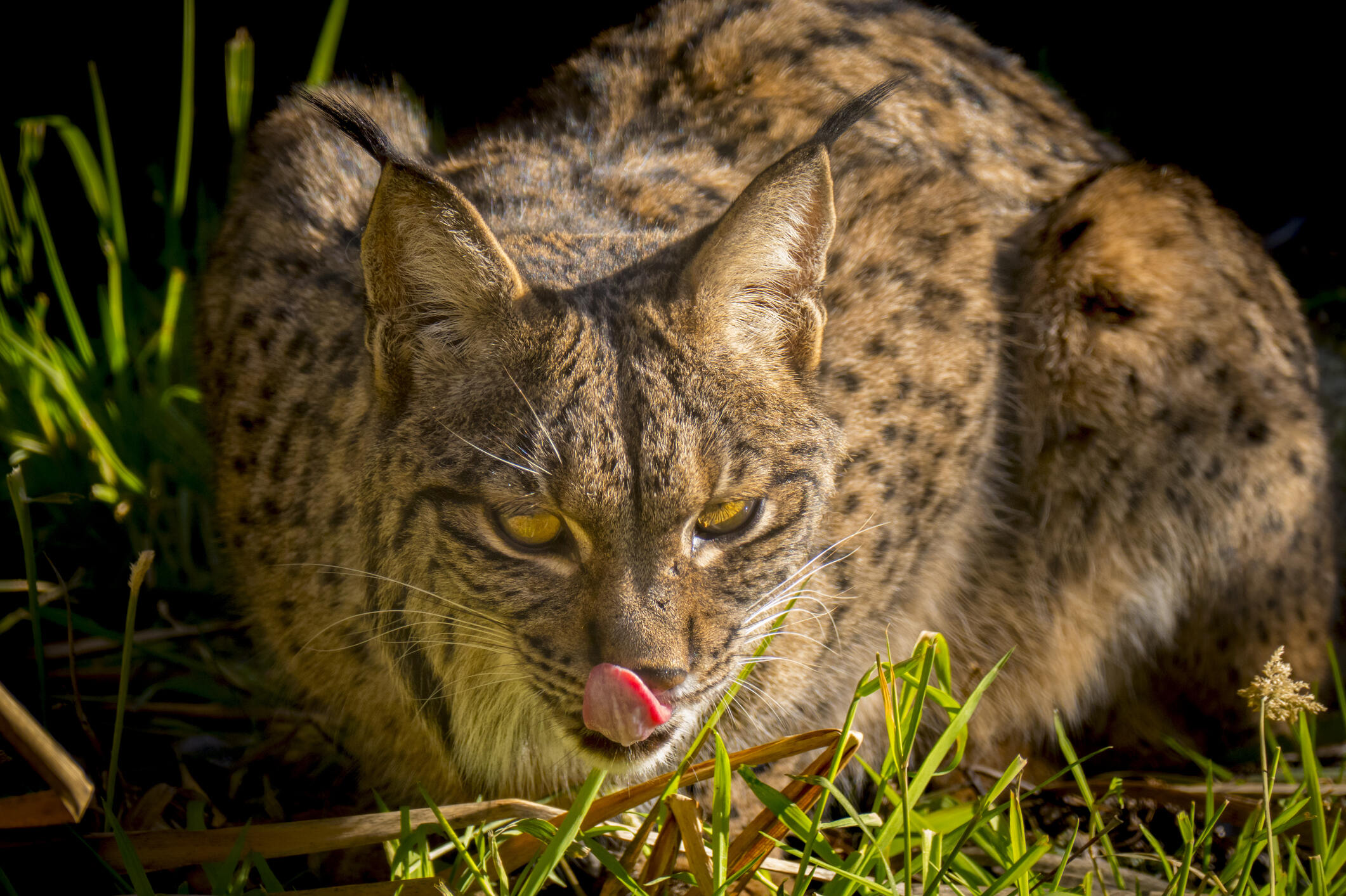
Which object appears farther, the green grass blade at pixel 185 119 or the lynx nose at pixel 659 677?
the green grass blade at pixel 185 119

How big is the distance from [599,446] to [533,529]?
0.67ft

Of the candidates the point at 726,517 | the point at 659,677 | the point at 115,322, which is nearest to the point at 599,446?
the point at 726,517

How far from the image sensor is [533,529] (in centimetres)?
212

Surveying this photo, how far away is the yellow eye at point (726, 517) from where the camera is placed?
2.19 metres

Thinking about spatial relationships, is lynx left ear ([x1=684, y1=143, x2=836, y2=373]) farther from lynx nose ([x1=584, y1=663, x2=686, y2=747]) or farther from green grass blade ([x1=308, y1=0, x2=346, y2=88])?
green grass blade ([x1=308, y1=0, x2=346, y2=88])

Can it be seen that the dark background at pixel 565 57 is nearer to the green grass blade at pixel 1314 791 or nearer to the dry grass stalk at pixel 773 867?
the dry grass stalk at pixel 773 867

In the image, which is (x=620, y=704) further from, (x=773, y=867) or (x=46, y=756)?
(x=46, y=756)

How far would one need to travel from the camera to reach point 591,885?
98.0 inches

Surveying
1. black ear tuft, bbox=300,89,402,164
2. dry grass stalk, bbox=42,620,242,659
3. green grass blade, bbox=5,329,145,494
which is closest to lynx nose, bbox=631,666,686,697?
black ear tuft, bbox=300,89,402,164

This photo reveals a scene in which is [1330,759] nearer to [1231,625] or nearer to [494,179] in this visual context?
[1231,625]

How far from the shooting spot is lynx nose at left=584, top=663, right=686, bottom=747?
200cm

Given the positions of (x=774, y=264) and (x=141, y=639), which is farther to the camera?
(x=141, y=639)

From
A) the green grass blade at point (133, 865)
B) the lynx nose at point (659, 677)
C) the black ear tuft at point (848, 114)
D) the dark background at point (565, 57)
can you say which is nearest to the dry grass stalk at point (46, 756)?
the green grass blade at point (133, 865)

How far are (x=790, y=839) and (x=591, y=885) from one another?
0.49m
